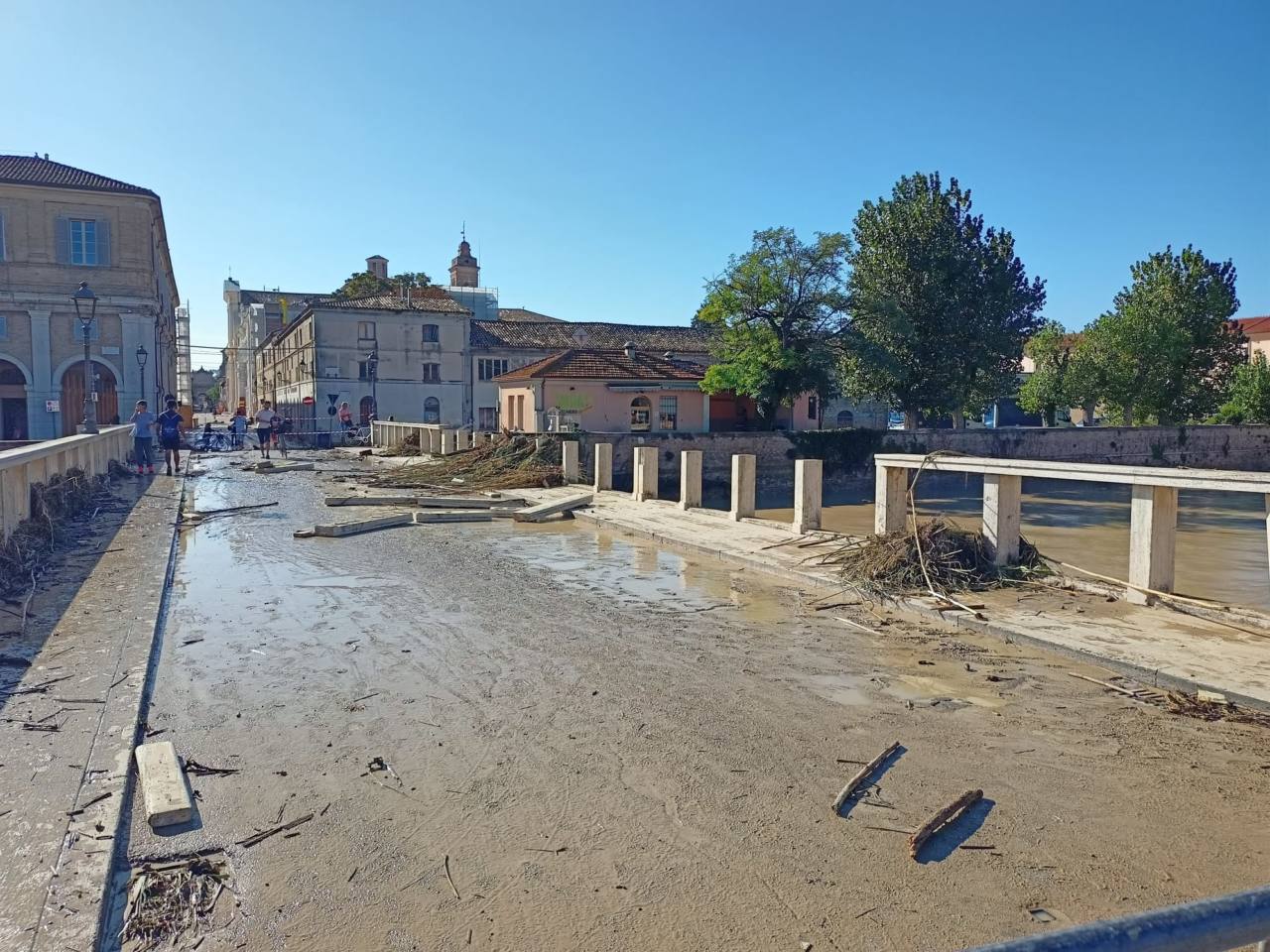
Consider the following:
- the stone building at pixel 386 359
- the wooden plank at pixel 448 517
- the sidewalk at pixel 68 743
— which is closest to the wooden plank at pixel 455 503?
the wooden plank at pixel 448 517

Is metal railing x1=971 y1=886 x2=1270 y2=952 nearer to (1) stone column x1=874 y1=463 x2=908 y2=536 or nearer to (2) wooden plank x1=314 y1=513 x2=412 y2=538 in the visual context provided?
(1) stone column x1=874 y1=463 x2=908 y2=536

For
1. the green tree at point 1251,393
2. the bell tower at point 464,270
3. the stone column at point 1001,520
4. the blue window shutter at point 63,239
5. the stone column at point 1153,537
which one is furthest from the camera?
the bell tower at point 464,270

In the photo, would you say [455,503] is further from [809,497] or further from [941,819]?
[941,819]

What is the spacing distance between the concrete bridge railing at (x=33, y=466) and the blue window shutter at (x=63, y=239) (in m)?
23.3

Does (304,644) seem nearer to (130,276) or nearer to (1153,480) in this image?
(1153,480)

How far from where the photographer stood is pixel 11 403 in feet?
133

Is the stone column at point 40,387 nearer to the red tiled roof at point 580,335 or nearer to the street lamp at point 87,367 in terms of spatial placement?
the street lamp at point 87,367

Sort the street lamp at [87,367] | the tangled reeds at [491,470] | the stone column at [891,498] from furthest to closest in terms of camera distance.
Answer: the tangled reeds at [491,470], the street lamp at [87,367], the stone column at [891,498]

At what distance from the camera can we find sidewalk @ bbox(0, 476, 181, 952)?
315 cm

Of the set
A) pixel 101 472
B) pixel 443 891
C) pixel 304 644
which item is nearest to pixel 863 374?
pixel 101 472

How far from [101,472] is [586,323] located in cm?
4116

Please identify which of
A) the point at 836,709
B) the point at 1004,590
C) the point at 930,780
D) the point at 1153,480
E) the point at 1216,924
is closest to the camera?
the point at 1216,924

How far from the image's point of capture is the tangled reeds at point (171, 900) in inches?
122

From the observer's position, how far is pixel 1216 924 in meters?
1.55
